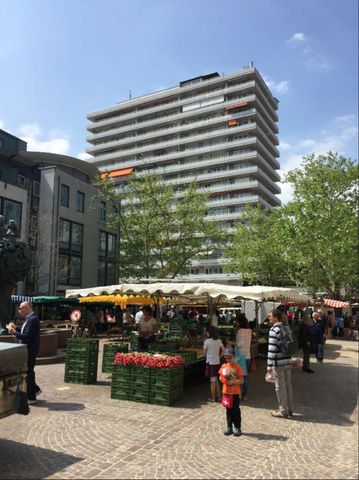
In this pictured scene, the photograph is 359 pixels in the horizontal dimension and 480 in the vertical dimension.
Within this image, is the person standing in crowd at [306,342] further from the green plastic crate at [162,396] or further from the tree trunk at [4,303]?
the tree trunk at [4,303]

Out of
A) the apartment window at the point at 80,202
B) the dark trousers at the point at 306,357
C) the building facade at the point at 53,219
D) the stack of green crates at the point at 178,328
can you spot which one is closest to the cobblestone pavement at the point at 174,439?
Answer: the dark trousers at the point at 306,357

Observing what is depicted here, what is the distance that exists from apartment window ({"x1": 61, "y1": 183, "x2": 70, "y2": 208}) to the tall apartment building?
33193mm

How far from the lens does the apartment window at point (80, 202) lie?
4361 centimetres

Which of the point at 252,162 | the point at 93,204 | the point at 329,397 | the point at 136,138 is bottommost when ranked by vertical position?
the point at 329,397

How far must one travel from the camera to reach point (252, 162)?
8131 centimetres

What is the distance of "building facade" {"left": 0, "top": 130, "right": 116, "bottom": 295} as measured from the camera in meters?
37.6

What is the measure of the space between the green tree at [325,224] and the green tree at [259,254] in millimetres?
2861

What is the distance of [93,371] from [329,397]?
5.28 meters

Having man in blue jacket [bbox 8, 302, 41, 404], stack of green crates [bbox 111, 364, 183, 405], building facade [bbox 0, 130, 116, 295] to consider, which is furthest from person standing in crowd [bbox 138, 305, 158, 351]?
building facade [bbox 0, 130, 116, 295]

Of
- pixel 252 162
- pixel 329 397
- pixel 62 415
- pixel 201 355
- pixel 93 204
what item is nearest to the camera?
pixel 62 415

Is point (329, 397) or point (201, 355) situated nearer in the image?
point (329, 397)

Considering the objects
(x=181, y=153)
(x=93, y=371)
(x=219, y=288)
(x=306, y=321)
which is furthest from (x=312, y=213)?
(x=181, y=153)

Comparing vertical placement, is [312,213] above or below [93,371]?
above

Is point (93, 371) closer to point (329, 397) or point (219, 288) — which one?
point (219, 288)
